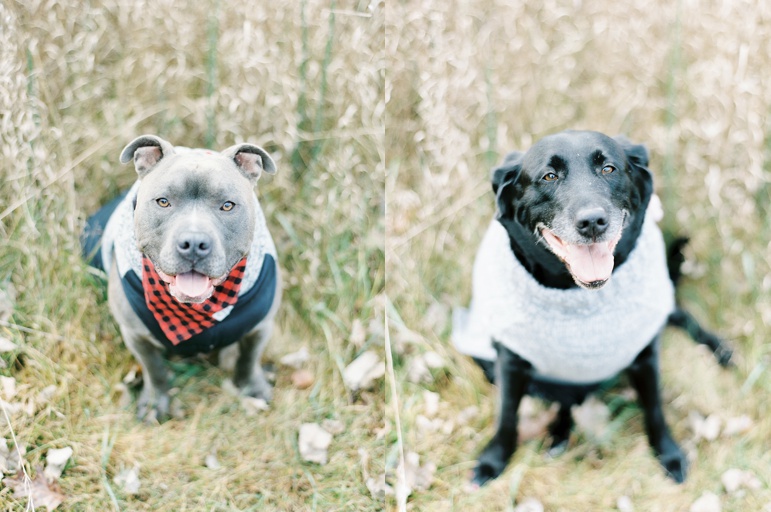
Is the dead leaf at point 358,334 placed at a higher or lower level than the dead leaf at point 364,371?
higher

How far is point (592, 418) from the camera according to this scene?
10.2 ft

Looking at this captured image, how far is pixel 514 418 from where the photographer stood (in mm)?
2883

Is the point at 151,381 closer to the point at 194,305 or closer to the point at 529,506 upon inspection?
the point at 194,305

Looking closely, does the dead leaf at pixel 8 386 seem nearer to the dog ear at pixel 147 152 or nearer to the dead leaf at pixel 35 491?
the dead leaf at pixel 35 491

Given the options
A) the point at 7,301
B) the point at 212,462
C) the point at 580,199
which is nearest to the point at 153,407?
the point at 212,462

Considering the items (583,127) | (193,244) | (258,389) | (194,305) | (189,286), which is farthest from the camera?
(583,127)

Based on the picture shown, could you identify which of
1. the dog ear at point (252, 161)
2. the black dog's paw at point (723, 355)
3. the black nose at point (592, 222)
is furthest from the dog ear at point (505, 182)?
the black dog's paw at point (723, 355)

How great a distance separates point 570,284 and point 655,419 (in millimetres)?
819

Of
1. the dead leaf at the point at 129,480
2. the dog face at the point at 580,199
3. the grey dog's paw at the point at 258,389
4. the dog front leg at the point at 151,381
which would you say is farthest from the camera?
the grey dog's paw at the point at 258,389

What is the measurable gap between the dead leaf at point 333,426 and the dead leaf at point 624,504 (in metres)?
1.11

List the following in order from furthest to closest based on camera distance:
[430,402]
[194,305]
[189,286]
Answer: [430,402]
[194,305]
[189,286]

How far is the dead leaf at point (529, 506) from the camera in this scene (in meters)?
2.82

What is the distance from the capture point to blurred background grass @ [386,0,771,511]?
3.20m

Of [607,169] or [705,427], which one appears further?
[705,427]
